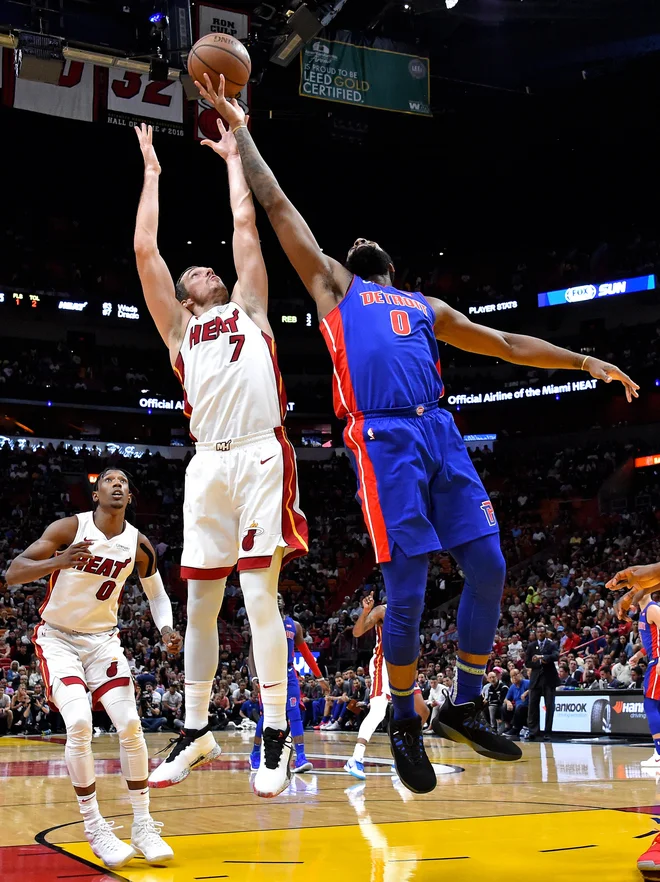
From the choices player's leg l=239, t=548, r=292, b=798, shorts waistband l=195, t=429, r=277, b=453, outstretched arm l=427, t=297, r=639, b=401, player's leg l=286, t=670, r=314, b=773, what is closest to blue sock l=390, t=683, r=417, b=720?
player's leg l=239, t=548, r=292, b=798

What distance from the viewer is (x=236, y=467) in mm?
5090

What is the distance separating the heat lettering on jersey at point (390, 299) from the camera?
5000mm

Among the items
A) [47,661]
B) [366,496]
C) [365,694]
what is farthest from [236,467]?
[365,694]

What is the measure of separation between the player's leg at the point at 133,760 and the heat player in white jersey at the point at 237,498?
753mm

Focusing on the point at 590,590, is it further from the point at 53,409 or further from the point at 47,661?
the point at 53,409

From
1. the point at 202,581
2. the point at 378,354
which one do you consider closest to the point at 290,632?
the point at 202,581

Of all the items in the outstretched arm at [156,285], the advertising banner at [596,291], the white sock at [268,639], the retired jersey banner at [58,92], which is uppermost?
the advertising banner at [596,291]

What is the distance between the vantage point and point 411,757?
4.52 m

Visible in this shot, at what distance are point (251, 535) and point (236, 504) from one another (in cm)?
22

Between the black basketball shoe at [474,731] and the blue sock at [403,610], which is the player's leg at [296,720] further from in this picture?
the blue sock at [403,610]

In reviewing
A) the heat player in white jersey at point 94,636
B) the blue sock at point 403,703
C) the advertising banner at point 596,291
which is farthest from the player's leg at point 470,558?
the advertising banner at point 596,291

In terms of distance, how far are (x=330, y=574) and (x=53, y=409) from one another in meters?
12.4

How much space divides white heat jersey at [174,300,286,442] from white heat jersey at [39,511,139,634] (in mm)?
1334

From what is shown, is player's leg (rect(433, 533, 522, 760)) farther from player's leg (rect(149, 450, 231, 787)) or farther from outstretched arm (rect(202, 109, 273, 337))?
outstretched arm (rect(202, 109, 273, 337))
